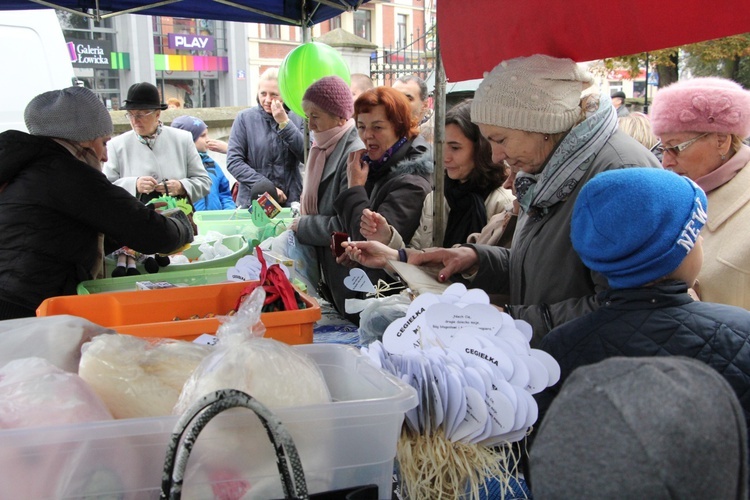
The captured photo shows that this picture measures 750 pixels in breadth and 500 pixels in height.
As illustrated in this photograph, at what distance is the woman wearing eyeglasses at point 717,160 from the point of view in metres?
1.96

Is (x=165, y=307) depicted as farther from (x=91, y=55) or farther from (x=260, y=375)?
(x=91, y=55)

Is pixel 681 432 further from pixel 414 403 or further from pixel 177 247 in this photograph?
pixel 177 247

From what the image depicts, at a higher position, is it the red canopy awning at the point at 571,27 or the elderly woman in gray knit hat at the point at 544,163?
the red canopy awning at the point at 571,27

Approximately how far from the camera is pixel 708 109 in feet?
6.91

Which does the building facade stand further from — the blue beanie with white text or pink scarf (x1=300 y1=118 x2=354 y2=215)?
the blue beanie with white text

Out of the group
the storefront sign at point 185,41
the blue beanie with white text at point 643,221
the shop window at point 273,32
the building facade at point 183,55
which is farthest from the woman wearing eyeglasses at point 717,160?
the shop window at point 273,32

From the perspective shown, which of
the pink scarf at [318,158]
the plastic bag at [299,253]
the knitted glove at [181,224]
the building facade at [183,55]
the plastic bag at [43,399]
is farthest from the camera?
the building facade at [183,55]

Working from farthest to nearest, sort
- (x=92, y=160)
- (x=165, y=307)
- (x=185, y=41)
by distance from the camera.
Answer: (x=185, y=41) < (x=92, y=160) < (x=165, y=307)

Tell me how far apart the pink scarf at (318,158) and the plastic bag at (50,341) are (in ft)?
6.77

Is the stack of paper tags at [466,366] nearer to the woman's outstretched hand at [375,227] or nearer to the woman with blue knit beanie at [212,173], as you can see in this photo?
the woman's outstretched hand at [375,227]

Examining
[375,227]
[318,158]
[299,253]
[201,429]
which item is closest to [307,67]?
[318,158]

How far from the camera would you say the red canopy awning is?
1.56 meters

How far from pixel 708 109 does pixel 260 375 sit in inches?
71.1

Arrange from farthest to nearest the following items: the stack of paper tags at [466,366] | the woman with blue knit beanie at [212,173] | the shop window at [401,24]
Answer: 1. the shop window at [401,24]
2. the woman with blue knit beanie at [212,173]
3. the stack of paper tags at [466,366]
